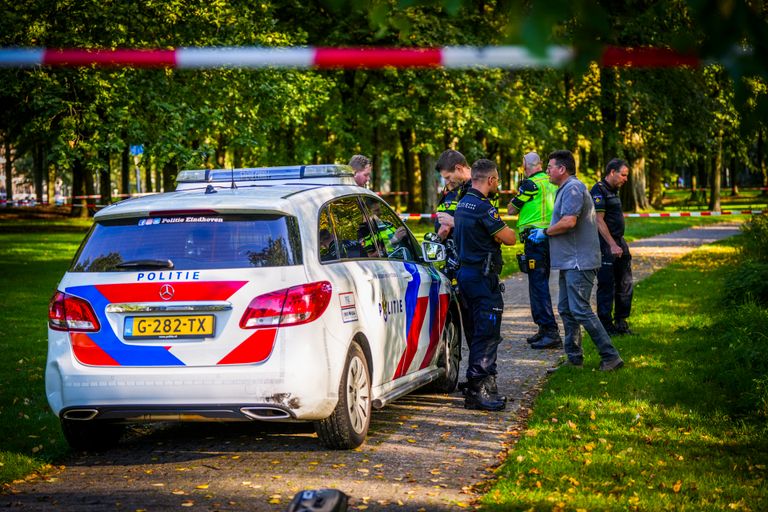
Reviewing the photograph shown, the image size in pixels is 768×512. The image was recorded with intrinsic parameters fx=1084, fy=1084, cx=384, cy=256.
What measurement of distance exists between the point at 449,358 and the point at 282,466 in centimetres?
287

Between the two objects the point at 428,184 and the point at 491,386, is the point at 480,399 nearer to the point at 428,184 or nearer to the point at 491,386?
the point at 491,386

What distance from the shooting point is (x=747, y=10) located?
347 centimetres

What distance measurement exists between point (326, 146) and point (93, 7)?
18.4 meters

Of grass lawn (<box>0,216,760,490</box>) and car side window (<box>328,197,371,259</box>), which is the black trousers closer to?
grass lawn (<box>0,216,760,490</box>)

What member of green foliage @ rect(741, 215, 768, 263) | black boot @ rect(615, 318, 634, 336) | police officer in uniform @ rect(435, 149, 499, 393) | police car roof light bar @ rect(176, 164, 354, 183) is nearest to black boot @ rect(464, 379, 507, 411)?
police officer in uniform @ rect(435, 149, 499, 393)

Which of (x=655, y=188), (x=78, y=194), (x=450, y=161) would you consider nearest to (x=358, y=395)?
(x=450, y=161)

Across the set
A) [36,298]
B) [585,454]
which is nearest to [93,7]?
[36,298]

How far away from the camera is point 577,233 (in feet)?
33.0

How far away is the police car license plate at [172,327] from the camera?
6.41m

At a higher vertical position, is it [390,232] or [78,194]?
[78,194]

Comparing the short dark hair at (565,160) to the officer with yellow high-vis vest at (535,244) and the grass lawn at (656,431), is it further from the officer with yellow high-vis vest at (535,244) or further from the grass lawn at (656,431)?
the grass lawn at (656,431)

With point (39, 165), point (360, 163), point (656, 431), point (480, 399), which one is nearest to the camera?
point (656, 431)

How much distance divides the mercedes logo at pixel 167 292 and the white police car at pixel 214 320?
0.04 feet

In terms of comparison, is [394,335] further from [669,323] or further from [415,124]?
[415,124]
